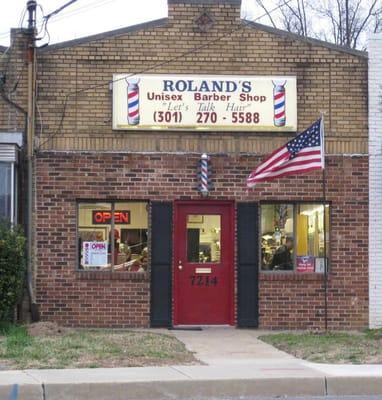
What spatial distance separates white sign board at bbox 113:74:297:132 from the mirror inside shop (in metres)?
1.52

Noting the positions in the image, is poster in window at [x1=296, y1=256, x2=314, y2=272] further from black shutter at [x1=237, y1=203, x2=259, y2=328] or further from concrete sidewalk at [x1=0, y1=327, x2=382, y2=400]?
concrete sidewalk at [x1=0, y1=327, x2=382, y2=400]

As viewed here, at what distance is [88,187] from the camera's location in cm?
1421

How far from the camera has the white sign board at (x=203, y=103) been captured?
1423 cm

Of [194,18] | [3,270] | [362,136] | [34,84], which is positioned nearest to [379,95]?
[362,136]

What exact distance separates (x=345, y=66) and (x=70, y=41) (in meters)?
5.05

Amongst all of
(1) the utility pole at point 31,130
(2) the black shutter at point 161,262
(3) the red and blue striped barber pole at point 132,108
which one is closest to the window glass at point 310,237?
(2) the black shutter at point 161,262

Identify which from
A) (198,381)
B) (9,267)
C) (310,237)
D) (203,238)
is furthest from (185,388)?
(310,237)

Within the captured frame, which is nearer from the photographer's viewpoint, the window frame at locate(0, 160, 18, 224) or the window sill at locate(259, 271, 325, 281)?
the window frame at locate(0, 160, 18, 224)

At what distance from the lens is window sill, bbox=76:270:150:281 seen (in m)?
14.1

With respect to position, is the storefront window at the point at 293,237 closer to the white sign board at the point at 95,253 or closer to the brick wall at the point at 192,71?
the brick wall at the point at 192,71

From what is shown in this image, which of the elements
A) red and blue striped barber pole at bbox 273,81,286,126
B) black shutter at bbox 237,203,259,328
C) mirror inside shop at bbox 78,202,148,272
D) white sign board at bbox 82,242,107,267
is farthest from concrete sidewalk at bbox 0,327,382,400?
red and blue striped barber pole at bbox 273,81,286,126

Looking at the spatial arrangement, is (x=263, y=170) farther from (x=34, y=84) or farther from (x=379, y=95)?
(x=34, y=84)

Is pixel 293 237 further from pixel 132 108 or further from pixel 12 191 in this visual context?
pixel 12 191

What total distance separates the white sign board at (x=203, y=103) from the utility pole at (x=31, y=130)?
146cm
